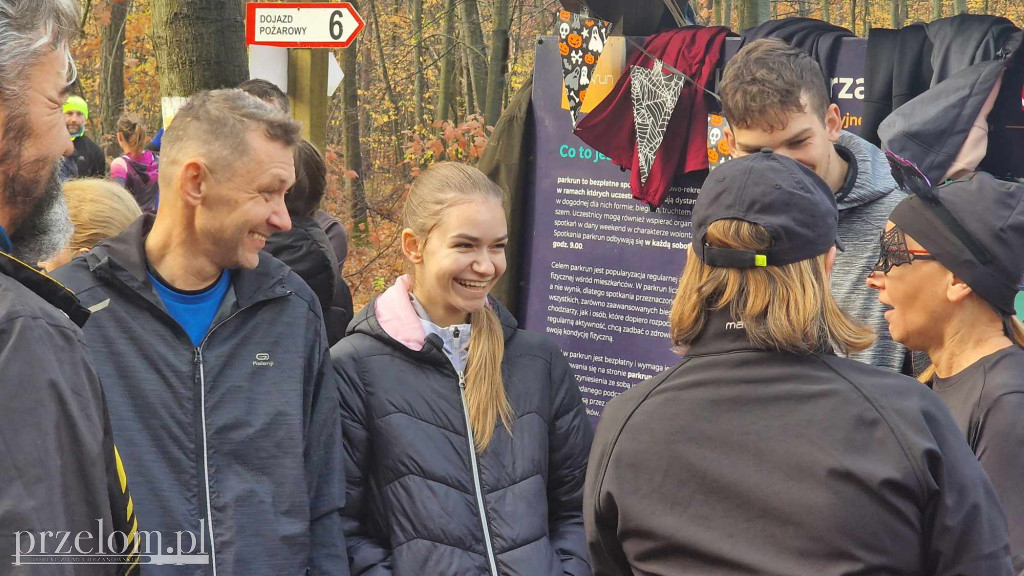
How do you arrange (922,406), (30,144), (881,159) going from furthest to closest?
(881,159), (922,406), (30,144)

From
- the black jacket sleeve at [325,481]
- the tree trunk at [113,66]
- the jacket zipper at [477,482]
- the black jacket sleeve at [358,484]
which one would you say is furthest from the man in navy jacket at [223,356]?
the tree trunk at [113,66]

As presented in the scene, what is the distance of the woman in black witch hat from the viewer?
2582mm

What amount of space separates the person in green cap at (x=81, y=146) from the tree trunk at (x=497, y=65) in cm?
460

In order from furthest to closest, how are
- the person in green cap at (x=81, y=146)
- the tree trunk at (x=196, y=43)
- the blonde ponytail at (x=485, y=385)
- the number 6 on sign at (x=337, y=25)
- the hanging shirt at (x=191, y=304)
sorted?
the person in green cap at (x=81, y=146), the number 6 on sign at (x=337, y=25), the tree trunk at (x=196, y=43), the blonde ponytail at (x=485, y=385), the hanging shirt at (x=191, y=304)

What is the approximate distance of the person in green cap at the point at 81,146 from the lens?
28.8ft

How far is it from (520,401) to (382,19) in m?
20.3

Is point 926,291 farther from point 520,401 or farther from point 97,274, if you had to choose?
point 97,274

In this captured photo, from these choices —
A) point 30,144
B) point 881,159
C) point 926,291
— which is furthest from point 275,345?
point 881,159

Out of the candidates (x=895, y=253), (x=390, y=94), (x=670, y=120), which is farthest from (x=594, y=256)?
(x=390, y=94)

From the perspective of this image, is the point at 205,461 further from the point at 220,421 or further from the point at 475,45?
the point at 475,45

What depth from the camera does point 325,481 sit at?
2758mm

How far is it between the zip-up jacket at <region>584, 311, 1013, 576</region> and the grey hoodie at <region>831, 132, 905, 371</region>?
179 cm

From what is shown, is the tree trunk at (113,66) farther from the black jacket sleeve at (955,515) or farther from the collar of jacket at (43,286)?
the black jacket sleeve at (955,515)

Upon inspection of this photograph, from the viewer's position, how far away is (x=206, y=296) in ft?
9.06
